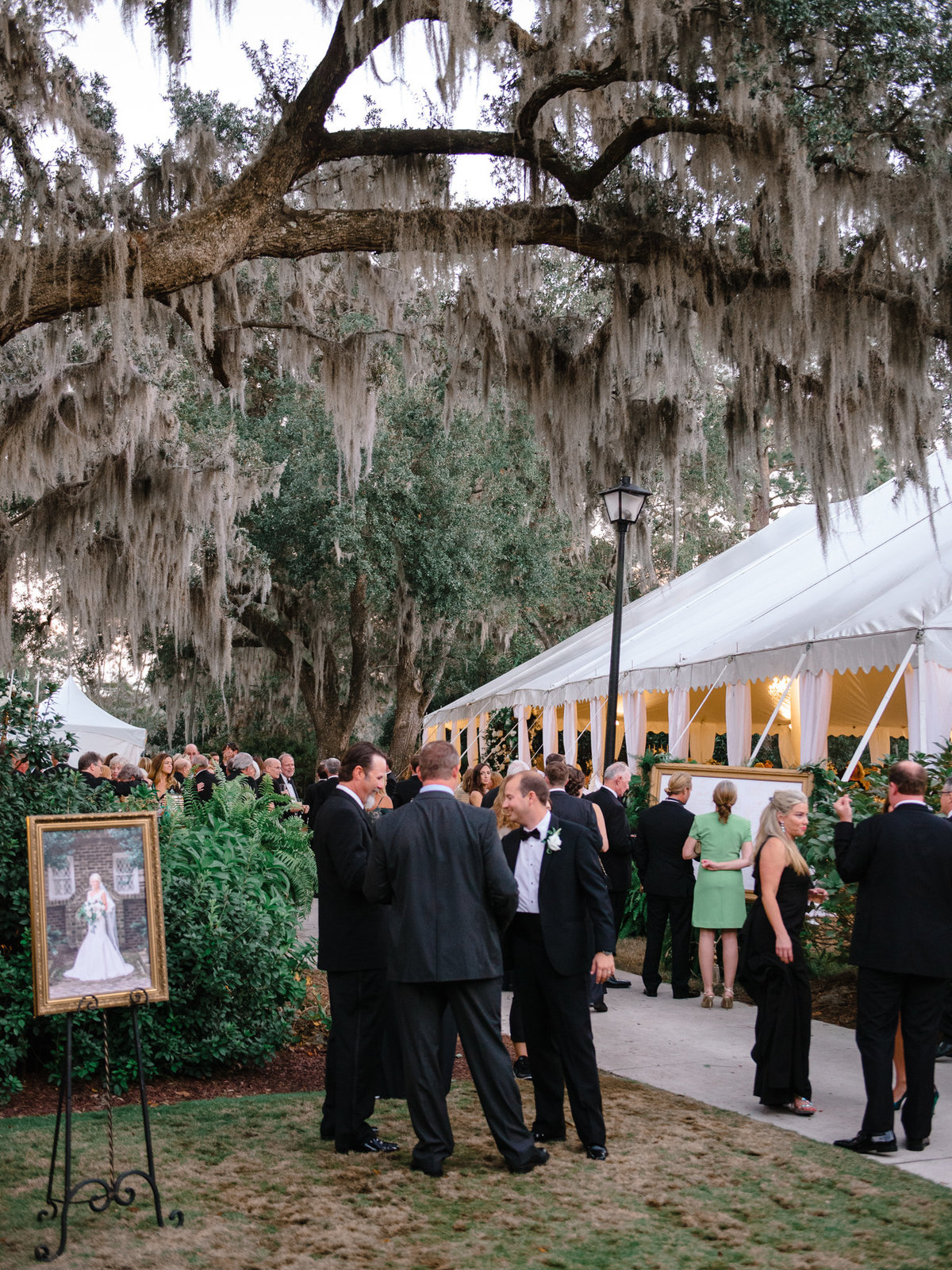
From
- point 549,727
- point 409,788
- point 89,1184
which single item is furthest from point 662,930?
point 549,727

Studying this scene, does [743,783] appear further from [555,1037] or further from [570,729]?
[570,729]

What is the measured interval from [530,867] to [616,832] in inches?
143

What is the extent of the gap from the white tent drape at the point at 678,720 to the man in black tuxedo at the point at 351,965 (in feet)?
27.0

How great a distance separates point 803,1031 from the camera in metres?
5.29

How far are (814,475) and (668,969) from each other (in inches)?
166

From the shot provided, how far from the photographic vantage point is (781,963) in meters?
5.34

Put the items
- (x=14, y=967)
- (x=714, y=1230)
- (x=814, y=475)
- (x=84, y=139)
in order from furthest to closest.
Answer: (x=814, y=475), (x=84, y=139), (x=14, y=967), (x=714, y=1230)

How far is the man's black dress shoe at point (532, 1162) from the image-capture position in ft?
14.1

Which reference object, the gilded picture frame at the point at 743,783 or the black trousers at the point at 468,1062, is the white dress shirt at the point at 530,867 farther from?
the gilded picture frame at the point at 743,783

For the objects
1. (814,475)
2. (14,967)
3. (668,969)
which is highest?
(814,475)

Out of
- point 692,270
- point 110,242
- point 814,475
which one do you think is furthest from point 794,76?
point 110,242

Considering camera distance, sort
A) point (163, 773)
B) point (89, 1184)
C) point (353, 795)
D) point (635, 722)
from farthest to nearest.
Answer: point (635, 722) < point (163, 773) < point (353, 795) < point (89, 1184)

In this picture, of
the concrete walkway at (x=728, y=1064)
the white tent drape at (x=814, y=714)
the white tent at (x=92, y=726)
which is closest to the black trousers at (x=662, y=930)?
the concrete walkway at (x=728, y=1064)

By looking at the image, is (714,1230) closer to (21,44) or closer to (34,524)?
(21,44)
